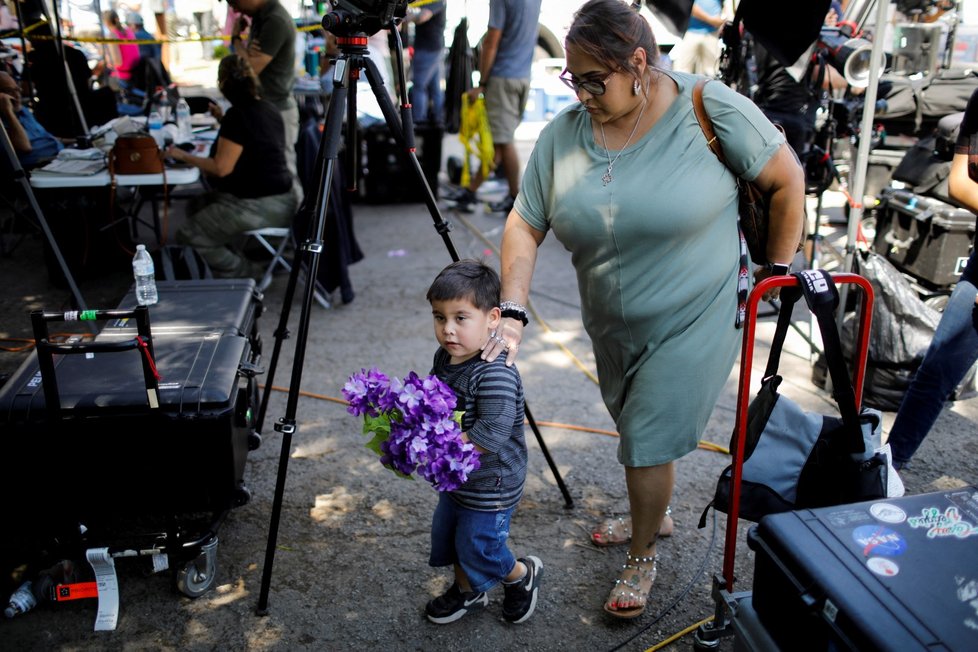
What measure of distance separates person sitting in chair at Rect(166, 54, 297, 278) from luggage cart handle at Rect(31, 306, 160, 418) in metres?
2.64

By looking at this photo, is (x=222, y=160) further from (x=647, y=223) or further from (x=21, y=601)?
(x=647, y=223)

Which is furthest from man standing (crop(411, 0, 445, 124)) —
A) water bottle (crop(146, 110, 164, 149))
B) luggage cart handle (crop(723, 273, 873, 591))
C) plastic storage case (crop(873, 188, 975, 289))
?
luggage cart handle (crop(723, 273, 873, 591))

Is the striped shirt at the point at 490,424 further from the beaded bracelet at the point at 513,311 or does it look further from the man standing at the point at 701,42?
the man standing at the point at 701,42

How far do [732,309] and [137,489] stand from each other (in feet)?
6.59

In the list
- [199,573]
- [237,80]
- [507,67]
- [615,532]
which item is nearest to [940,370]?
[615,532]

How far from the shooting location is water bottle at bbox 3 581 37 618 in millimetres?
2578

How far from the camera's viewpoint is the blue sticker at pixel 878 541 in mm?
1671

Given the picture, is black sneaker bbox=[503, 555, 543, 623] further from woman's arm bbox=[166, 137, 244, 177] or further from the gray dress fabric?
woman's arm bbox=[166, 137, 244, 177]

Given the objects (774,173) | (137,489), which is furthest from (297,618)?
(774,173)

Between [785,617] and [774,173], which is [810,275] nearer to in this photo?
[774,173]

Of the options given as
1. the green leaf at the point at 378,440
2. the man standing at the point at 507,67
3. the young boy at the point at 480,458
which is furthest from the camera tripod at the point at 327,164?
the man standing at the point at 507,67

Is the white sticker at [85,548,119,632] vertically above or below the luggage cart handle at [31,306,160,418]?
below

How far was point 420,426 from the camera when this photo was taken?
205 centimetres

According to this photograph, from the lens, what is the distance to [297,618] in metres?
2.64
